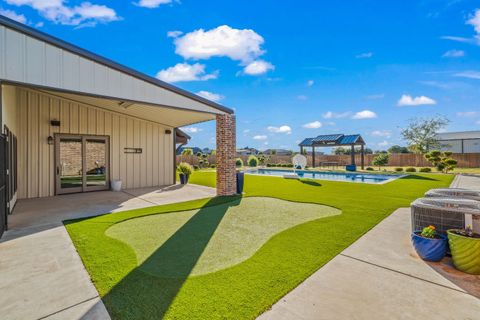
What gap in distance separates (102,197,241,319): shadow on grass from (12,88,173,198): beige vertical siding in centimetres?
664

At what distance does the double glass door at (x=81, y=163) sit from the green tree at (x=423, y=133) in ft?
112

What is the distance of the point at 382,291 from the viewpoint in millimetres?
2666

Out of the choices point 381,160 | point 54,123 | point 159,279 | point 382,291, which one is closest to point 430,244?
point 382,291

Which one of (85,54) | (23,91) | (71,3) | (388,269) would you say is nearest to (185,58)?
(71,3)

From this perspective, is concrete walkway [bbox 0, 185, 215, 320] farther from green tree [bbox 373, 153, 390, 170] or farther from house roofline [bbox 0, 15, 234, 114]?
green tree [bbox 373, 153, 390, 170]

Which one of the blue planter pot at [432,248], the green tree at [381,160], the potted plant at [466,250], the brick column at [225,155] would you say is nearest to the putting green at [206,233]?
the brick column at [225,155]

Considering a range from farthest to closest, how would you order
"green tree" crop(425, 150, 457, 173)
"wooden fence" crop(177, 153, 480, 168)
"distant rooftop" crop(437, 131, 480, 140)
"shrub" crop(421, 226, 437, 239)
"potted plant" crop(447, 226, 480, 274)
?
"distant rooftop" crop(437, 131, 480, 140), "wooden fence" crop(177, 153, 480, 168), "green tree" crop(425, 150, 457, 173), "shrub" crop(421, 226, 437, 239), "potted plant" crop(447, 226, 480, 274)

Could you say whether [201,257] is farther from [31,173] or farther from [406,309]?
[31,173]

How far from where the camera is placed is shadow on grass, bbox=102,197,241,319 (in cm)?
234

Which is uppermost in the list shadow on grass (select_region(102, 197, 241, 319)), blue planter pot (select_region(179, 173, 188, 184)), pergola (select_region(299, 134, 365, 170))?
pergola (select_region(299, 134, 365, 170))

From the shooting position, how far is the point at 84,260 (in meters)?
3.46

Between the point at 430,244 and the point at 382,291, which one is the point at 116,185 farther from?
the point at 430,244

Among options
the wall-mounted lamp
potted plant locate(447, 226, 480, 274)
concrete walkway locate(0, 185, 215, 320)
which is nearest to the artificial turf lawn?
concrete walkway locate(0, 185, 215, 320)

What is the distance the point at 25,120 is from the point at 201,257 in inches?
361
